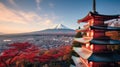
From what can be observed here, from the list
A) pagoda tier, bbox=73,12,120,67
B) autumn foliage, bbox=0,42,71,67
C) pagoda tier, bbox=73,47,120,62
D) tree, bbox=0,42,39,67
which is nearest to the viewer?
pagoda tier, bbox=73,47,120,62

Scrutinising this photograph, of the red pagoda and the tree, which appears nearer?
the red pagoda

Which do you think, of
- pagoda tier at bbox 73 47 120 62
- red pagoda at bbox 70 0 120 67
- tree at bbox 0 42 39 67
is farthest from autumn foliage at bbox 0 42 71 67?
pagoda tier at bbox 73 47 120 62

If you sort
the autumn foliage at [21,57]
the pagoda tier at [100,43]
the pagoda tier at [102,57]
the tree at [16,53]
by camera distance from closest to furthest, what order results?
the pagoda tier at [102,57] → the pagoda tier at [100,43] → the tree at [16,53] → the autumn foliage at [21,57]

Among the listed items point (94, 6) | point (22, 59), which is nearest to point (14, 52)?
point (22, 59)

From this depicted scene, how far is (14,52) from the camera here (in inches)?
1099

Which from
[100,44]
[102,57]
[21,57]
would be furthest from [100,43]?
[21,57]

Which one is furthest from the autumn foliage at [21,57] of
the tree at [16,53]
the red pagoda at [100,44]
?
the red pagoda at [100,44]

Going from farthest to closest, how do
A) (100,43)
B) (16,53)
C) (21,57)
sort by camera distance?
(21,57), (16,53), (100,43)

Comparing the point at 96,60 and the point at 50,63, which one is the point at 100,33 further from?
the point at 50,63

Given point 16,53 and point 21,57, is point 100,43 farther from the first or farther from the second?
point 21,57

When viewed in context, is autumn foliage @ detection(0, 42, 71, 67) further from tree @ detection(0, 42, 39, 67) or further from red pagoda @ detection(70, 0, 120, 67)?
red pagoda @ detection(70, 0, 120, 67)

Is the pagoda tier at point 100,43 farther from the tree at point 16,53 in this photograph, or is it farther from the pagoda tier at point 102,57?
the tree at point 16,53

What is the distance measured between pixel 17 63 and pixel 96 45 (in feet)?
65.0

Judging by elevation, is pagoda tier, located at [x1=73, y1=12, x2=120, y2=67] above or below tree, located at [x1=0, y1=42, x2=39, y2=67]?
above
